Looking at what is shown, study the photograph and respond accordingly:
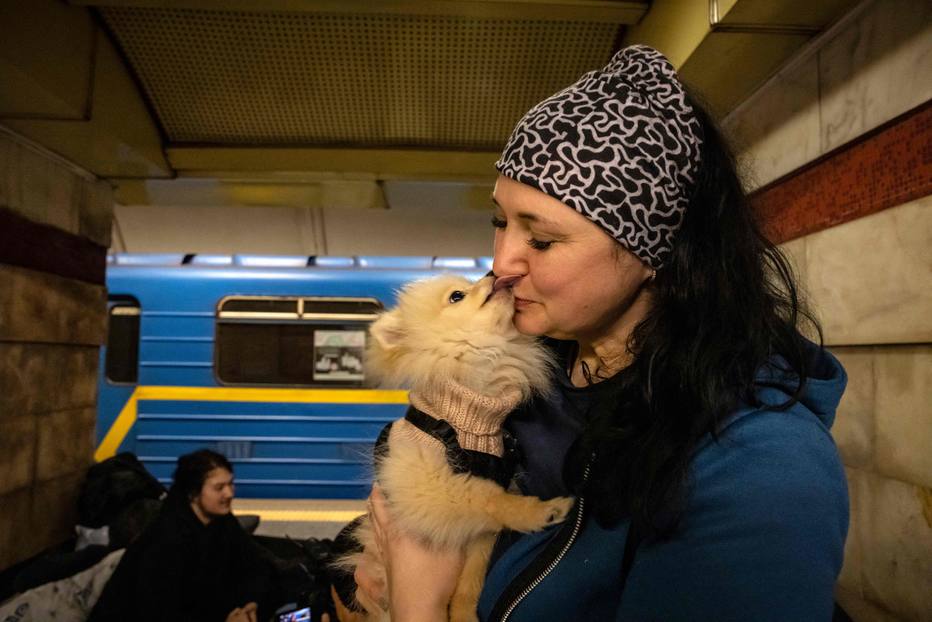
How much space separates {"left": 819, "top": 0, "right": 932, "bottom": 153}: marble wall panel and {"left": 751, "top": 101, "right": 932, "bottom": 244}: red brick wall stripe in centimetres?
5

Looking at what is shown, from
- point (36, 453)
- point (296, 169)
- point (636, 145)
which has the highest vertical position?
point (296, 169)

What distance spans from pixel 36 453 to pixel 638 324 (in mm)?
3755

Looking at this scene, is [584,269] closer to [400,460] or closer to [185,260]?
[400,460]

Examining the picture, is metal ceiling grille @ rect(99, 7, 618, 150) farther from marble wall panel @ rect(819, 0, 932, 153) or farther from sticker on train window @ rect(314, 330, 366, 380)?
sticker on train window @ rect(314, 330, 366, 380)

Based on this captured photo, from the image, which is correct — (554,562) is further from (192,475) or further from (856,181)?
(192,475)

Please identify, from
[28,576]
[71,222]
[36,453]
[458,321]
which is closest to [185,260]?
[71,222]

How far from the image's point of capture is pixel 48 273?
11.2 ft

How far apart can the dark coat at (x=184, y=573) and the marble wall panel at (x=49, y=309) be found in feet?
4.18

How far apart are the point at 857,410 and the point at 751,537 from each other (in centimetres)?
143

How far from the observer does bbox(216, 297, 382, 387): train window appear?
5.93 metres

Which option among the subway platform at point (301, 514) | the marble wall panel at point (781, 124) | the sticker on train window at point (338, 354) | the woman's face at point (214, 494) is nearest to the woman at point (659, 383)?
the marble wall panel at point (781, 124)

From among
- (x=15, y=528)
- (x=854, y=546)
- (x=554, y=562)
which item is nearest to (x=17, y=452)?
(x=15, y=528)

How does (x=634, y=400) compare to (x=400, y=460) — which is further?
(x=400, y=460)

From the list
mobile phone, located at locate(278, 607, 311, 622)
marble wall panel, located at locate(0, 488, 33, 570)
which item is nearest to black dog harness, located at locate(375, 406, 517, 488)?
mobile phone, located at locate(278, 607, 311, 622)
